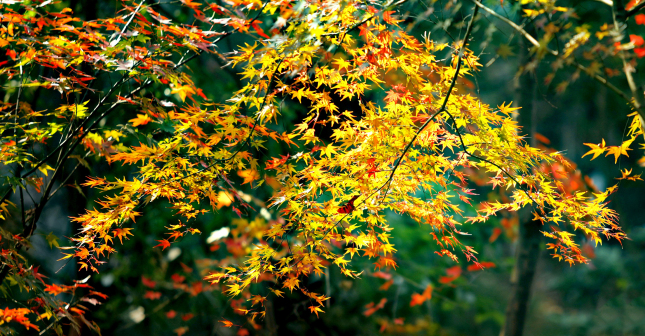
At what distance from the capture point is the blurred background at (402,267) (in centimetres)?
283

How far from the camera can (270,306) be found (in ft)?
9.56

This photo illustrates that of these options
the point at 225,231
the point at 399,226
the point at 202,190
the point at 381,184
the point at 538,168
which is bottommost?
the point at 399,226

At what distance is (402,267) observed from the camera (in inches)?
197

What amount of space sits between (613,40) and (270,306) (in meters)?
2.54

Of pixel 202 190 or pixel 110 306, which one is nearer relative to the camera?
pixel 202 190

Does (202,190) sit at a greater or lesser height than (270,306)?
greater

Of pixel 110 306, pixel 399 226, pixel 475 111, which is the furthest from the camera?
pixel 399 226

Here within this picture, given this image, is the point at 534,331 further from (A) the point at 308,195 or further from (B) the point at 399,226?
(A) the point at 308,195

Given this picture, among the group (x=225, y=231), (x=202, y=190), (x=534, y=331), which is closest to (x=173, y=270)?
(x=225, y=231)

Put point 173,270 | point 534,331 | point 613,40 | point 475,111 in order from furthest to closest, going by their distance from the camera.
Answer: point 534,331 < point 173,270 < point 475,111 < point 613,40

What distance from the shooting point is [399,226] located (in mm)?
5035

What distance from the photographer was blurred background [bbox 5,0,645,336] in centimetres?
283

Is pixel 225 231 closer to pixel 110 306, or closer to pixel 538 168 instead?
pixel 110 306

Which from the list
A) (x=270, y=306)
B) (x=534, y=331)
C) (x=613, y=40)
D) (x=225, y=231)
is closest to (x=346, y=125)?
(x=613, y=40)
